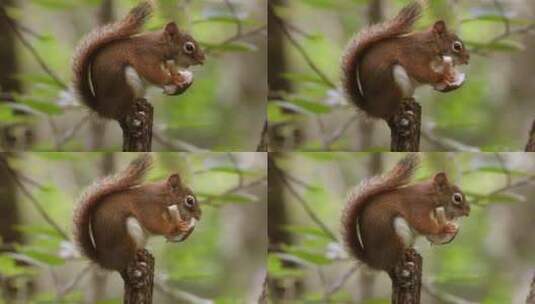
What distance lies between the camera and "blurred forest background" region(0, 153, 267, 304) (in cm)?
285

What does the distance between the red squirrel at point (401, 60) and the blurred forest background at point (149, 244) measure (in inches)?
13.2

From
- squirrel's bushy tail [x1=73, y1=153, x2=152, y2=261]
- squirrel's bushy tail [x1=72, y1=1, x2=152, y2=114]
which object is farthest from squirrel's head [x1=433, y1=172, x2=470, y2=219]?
squirrel's bushy tail [x1=72, y1=1, x2=152, y2=114]

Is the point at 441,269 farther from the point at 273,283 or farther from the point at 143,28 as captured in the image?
the point at 143,28

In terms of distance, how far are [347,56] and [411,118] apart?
22 centimetres

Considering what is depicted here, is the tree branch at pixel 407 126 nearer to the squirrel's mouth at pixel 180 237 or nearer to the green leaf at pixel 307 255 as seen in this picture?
the green leaf at pixel 307 255

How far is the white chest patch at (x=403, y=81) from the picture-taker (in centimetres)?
285

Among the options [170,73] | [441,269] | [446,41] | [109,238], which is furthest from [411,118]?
[109,238]

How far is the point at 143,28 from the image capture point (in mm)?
2842

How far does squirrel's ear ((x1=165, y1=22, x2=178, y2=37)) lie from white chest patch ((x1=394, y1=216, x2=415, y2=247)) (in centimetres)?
70

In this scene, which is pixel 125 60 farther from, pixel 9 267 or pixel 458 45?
pixel 458 45

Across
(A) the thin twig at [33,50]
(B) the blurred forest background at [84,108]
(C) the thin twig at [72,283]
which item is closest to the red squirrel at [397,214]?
(B) the blurred forest background at [84,108]

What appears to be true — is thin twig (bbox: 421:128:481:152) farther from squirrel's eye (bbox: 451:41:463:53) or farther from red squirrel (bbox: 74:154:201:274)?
red squirrel (bbox: 74:154:201:274)

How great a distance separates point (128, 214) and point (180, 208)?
0.13 meters

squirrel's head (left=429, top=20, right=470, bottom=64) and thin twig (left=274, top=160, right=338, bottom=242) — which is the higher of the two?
squirrel's head (left=429, top=20, right=470, bottom=64)
